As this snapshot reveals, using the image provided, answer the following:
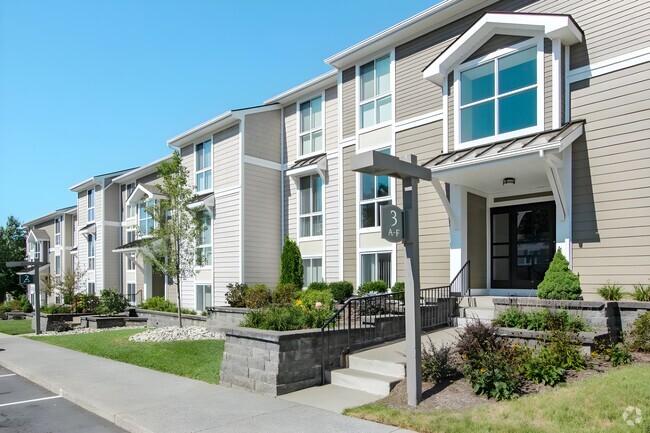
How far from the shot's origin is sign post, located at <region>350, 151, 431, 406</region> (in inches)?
267

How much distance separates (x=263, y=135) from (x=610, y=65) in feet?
42.5

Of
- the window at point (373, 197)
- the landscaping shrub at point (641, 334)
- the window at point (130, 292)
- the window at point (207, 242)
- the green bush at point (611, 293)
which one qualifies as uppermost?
the window at point (373, 197)

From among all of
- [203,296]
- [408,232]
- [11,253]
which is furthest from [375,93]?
[11,253]

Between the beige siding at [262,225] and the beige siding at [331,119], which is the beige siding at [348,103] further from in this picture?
the beige siding at [262,225]

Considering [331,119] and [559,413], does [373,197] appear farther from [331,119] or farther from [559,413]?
[559,413]

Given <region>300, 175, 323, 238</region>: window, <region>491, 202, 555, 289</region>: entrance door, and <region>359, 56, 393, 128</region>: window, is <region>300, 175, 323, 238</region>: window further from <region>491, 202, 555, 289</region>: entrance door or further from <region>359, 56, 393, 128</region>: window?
<region>491, 202, 555, 289</region>: entrance door

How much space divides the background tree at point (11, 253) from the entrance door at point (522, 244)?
46.5 m

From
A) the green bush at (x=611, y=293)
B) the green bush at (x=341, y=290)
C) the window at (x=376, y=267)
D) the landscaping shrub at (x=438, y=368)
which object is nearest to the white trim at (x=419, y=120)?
the window at (x=376, y=267)

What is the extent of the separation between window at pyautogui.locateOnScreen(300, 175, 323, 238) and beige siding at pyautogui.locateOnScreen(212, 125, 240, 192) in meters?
2.82

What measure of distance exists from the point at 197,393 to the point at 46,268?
138ft

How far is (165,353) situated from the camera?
12.1 meters

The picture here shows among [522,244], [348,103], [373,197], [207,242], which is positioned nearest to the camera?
[522,244]

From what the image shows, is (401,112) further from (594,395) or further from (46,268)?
(46,268)

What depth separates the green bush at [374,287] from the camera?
589 inches
